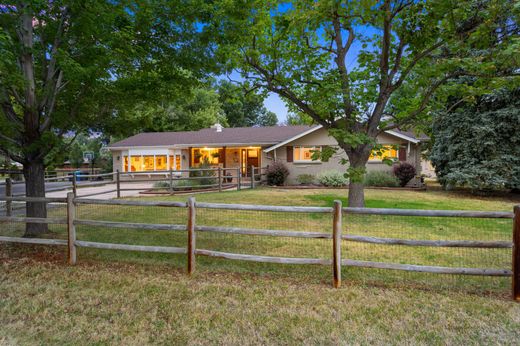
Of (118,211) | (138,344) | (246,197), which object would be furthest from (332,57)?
(138,344)

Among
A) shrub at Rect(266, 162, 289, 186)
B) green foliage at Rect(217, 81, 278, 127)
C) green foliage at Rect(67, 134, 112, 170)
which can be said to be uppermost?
green foliage at Rect(217, 81, 278, 127)

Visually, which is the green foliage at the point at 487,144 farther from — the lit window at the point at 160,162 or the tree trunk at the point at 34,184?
the lit window at the point at 160,162

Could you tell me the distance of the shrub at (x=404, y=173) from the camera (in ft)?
54.5

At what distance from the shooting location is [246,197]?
42.2ft

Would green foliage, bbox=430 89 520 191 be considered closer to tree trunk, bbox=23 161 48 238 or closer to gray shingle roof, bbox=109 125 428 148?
gray shingle roof, bbox=109 125 428 148

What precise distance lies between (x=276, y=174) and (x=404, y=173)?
7338 mm

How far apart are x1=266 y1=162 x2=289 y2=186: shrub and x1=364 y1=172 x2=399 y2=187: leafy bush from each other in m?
4.84

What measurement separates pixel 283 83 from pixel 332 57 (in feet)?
7.24

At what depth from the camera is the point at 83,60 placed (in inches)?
225

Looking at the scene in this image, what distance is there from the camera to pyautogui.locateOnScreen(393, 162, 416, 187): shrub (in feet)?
54.5

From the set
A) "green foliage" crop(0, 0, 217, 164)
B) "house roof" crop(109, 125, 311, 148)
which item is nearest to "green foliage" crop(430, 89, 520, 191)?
"house roof" crop(109, 125, 311, 148)

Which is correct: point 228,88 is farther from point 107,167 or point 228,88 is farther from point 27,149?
point 107,167

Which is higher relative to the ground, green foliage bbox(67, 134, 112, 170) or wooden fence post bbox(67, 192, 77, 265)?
green foliage bbox(67, 134, 112, 170)

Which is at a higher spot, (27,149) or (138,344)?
(27,149)
